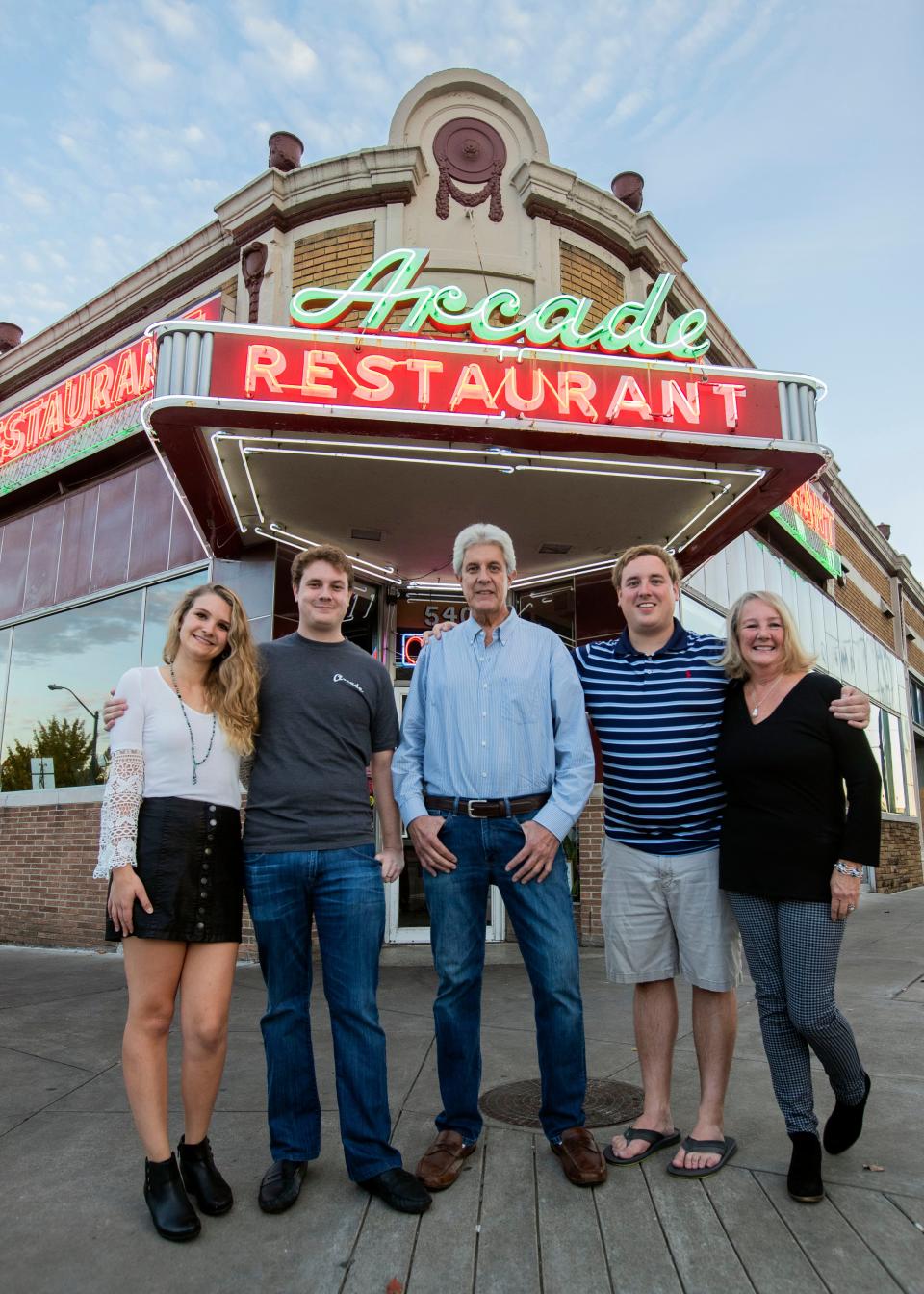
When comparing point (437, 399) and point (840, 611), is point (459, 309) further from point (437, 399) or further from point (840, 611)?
point (840, 611)

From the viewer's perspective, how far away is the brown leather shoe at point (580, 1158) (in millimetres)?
2748

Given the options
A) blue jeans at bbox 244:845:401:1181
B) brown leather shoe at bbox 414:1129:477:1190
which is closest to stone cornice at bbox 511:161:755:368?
blue jeans at bbox 244:845:401:1181

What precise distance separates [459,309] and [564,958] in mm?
5578

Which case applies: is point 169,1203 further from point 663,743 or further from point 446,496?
point 446,496

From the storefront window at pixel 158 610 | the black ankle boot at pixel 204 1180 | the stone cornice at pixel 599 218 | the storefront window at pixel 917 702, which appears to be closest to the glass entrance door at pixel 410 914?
the storefront window at pixel 158 610

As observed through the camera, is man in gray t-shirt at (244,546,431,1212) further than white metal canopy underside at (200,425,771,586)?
No

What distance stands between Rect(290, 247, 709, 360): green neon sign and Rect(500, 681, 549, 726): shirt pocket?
14.1 ft

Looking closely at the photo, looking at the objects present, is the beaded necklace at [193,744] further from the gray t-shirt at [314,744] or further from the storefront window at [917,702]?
the storefront window at [917,702]

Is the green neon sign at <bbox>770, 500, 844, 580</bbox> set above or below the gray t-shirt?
above

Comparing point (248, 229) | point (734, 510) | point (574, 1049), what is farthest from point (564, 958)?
point (248, 229)

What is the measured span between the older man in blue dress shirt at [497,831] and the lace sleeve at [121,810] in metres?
0.90

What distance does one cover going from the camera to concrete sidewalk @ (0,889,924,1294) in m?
2.27

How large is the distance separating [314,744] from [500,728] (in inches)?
26.1

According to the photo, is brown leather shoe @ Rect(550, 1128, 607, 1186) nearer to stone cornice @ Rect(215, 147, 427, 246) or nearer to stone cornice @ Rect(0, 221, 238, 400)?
stone cornice @ Rect(215, 147, 427, 246)
